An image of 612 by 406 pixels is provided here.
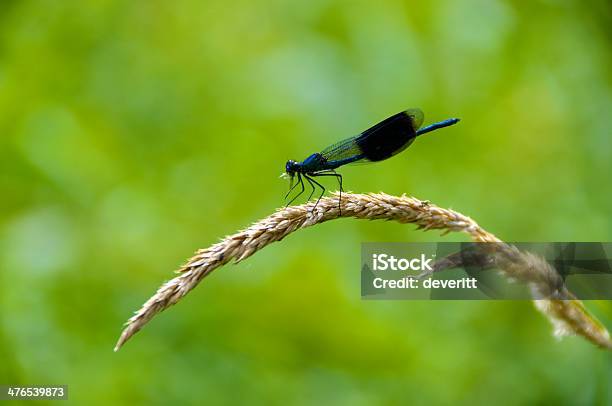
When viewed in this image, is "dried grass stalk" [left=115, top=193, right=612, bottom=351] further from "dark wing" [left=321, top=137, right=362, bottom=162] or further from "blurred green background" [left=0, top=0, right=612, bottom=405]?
"dark wing" [left=321, top=137, right=362, bottom=162]

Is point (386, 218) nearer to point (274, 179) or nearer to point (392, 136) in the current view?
point (392, 136)

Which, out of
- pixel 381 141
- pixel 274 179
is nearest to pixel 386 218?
pixel 381 141

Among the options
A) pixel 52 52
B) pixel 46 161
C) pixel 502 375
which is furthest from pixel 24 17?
pixel 502 375

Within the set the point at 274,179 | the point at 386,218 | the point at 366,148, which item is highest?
the point at 274,179

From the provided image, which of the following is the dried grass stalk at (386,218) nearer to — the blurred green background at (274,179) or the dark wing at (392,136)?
the blurred green background at (274,179)

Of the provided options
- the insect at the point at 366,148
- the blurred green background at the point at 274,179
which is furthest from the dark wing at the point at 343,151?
the blurred green background at the point at 274,179

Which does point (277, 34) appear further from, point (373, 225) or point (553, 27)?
point (553, 27)

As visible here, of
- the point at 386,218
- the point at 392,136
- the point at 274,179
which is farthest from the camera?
the point at 274,179
